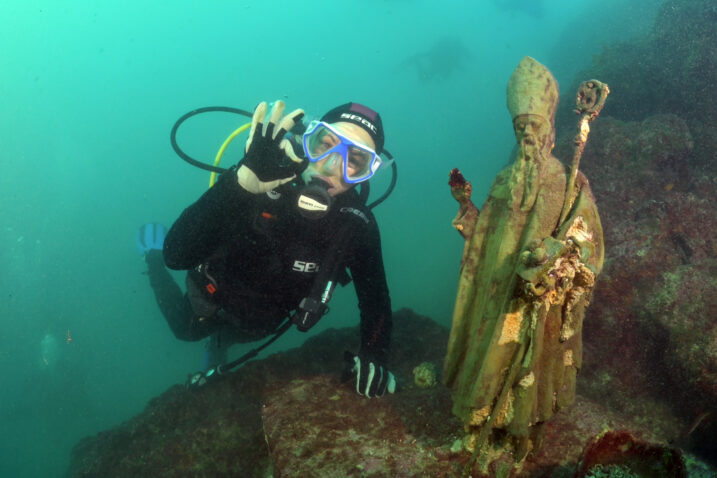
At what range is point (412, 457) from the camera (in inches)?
85.2

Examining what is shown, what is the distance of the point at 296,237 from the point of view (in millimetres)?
3846

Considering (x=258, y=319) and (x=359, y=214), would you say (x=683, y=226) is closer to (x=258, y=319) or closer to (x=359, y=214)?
(x=359, y=214)

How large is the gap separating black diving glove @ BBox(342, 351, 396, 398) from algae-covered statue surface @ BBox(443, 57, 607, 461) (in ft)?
3.79

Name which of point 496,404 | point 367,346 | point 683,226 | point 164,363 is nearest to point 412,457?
point 496,404

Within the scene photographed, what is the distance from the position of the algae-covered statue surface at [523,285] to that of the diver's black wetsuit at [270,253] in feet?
6.16

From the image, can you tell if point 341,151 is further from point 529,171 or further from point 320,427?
point 320,427

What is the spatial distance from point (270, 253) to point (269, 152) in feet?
4.20

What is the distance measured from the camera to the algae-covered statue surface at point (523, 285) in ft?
5.28

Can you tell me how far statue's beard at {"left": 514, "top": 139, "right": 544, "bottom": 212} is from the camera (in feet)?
5.70

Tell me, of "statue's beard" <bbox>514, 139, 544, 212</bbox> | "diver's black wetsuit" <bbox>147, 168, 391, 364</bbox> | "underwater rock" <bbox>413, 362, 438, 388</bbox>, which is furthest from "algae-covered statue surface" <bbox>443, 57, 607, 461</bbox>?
"diver's black wetsuit" <bbox>147, 168, 391, 364</bbox>

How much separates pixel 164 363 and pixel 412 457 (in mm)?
22233

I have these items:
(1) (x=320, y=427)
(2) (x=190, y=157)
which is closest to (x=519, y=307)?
(1) (x=320, y=427)

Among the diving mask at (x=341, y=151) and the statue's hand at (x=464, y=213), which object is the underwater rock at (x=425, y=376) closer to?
the statue's hand at (x=464, y=213)

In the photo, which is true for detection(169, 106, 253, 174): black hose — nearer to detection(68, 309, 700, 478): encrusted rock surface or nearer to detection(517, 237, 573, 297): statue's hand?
detection(68, 309, 700, 478): encrusted rock surface
